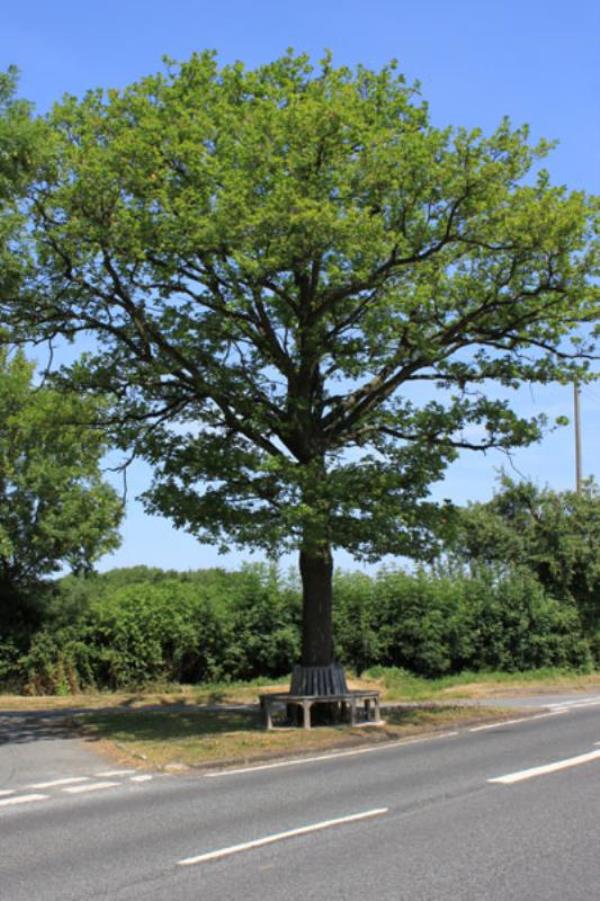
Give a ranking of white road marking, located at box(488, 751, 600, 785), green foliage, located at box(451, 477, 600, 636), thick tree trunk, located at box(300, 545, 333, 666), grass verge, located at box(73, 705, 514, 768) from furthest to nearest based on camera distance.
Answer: green foliage, located at box(451, 477, 600, 636) < thick tree trunk, located at box(300, 545, 333, 666) < grass verge, located at box(73, 705, 514, 768) < white road marking, located at box(488, 751, 600, 785)

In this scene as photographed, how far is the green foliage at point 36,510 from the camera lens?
954 inches

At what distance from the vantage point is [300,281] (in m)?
15.8

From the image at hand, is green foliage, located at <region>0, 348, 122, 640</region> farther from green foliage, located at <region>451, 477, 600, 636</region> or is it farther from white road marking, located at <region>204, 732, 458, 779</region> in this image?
green foliage, located at <region>451, 477, 600, 636</region>

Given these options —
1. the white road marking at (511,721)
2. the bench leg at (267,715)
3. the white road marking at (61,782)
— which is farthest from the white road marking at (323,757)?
the bench leg at (267,715)

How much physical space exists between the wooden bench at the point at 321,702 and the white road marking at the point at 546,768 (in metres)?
4.82

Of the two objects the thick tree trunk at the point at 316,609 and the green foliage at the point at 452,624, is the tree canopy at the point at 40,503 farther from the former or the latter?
the thick tree trunk at the point at 316,609

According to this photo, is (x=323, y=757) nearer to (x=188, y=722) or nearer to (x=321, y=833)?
(x=188, y=722)

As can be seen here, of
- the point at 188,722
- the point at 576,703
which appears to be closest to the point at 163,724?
the point at 188,722

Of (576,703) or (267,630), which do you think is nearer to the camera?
(576,703)

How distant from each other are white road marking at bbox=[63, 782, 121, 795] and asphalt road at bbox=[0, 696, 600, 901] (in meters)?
0.02

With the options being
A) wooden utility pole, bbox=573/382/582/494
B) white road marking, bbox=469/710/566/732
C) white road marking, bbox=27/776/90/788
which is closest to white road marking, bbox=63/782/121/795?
white road marking, bbox=27/776/90/788

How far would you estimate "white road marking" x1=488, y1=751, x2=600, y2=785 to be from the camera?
1026 centimetres

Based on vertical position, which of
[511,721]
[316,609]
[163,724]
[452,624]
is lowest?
[511,721]

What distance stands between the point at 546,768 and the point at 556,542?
2335cm
